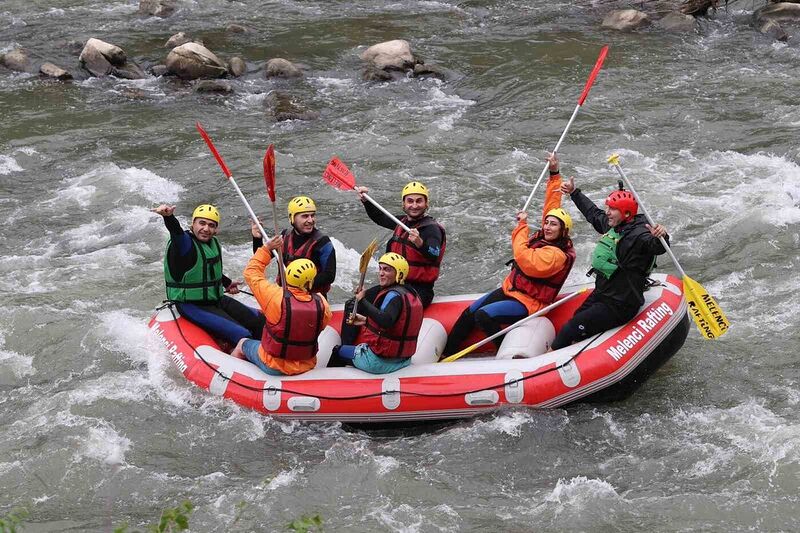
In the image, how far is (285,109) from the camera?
13.5 meters

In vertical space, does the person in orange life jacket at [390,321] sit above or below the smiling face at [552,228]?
below

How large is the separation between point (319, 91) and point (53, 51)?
4.66 metres

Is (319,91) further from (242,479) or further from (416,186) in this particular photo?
(242,479)

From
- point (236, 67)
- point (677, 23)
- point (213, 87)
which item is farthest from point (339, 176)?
point (677, 23)

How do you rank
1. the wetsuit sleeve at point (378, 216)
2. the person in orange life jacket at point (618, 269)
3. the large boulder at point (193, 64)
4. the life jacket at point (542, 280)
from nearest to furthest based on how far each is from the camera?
the person in orange life jacket at point (618, 269)
the life jacket at point (542, 280)
the wetsuit sleeve at point (378, 216)
the large boulder at point (193, 64)

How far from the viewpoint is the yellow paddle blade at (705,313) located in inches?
283

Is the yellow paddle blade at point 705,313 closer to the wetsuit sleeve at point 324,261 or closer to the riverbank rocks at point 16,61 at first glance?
the wetsuit sleeve at point 324,261

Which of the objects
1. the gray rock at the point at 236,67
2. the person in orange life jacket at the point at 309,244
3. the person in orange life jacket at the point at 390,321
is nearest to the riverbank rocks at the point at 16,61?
the gray rock at the point at 236,67

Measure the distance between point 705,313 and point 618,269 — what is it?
0.81 m

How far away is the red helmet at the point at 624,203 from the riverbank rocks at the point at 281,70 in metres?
8.86

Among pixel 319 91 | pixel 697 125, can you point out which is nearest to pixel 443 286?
pixel 697 125

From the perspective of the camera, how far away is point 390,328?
6.73 meters

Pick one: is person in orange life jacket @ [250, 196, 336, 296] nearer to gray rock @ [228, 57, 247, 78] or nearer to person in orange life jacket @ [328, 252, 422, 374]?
person in orange life jacket @ [328, 252, 422, 374]

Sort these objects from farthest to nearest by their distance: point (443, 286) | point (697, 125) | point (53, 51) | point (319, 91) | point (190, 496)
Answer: point (53, 51) < point (319, 91) < point (697, 125) < point (443, 286) < point (190, 496)
